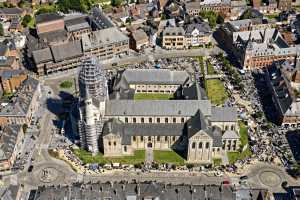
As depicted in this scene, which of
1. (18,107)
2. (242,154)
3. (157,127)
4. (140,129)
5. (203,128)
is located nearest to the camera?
(203,128)

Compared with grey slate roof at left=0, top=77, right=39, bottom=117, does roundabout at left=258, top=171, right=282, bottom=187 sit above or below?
below

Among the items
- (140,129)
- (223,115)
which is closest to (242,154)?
(223,115)

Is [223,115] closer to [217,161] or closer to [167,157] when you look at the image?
[217,161]

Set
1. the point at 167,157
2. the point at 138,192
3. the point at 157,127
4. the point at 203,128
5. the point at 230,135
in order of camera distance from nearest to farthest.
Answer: the point at 138,192, the point at 203,128, the point at 230,135, the point at 167,157, the point at 157,127

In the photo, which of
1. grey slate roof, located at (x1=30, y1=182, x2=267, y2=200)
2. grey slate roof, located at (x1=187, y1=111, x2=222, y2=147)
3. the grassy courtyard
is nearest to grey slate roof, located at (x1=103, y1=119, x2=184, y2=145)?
grey slate roof, located at (x1=187, y1=111, x2=222, y2=147)

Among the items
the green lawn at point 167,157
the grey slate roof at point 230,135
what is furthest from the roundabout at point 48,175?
the grey slate roof at point 230,135

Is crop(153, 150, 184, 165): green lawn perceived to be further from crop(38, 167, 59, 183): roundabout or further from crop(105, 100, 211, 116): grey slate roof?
crop(38, 167, 59, 183): roundabout
